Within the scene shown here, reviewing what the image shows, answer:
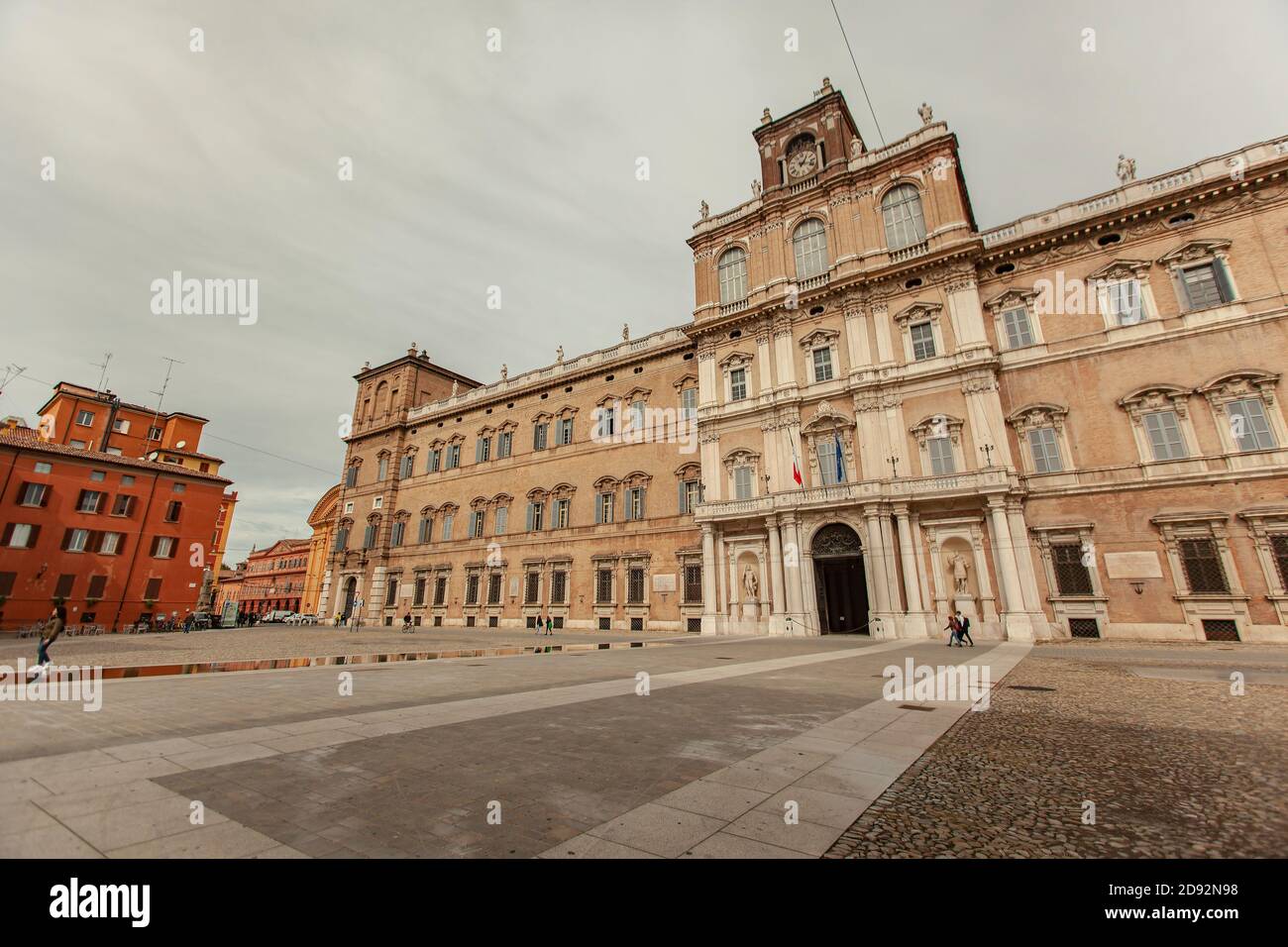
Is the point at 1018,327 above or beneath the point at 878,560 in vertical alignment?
above

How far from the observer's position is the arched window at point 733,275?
2873cm

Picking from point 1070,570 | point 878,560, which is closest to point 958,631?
point 878,560

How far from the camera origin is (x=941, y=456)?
70.7ft

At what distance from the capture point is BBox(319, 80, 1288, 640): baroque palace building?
17859mm

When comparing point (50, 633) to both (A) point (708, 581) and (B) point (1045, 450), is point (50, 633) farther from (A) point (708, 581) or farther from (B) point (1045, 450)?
(B) point (1045, 450)

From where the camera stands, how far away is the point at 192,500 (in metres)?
34.8

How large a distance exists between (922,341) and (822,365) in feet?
14.1

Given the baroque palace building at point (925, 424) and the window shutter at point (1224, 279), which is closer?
the baroque palace building at point (925, 424)

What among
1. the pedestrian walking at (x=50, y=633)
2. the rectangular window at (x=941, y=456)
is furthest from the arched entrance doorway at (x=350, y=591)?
the rectangular window at (x=941, y=456)

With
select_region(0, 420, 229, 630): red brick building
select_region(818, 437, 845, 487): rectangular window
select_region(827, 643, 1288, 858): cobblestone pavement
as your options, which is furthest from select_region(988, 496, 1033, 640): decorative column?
select_region(0, 420, 229, 630): red brick building

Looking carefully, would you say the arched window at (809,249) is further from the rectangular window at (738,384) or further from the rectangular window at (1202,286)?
the rectangular window at (1202,286)

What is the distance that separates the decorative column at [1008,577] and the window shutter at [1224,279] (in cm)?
1025

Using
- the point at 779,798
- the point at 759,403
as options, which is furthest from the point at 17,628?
the point at 779,798
